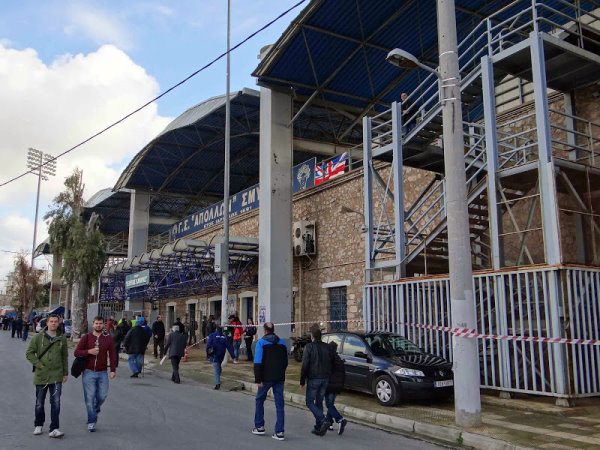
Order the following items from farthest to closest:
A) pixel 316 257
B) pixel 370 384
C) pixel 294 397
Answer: pixel 316 257
pixel 294 397
pixel 370 384

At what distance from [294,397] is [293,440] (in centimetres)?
400

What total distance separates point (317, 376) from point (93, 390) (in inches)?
128

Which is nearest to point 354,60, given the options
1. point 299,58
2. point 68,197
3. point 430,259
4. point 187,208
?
point 299,58

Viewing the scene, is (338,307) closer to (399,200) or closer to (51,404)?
(399,200)

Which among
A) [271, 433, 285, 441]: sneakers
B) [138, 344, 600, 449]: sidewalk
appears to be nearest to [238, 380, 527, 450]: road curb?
[138, 344, 600, 449]: sidewalk

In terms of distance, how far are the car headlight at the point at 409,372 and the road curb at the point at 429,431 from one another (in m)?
1.01

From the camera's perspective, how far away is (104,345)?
7957 millimetres

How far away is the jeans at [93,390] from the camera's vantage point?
7.67 m

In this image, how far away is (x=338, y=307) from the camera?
65.0ft

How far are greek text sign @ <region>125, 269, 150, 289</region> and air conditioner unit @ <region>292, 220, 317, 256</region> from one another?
29.9 ft

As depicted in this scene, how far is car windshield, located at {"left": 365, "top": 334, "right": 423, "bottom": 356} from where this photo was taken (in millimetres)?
10844

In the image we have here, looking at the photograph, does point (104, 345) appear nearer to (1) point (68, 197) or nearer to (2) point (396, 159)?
(2) point (396, 159)

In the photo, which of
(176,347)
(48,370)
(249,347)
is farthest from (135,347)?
(48,370)

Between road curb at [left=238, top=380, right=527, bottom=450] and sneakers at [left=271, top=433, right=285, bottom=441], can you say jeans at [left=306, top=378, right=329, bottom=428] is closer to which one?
sneakers at [left=271, top=433, right=285, bottom=441]
